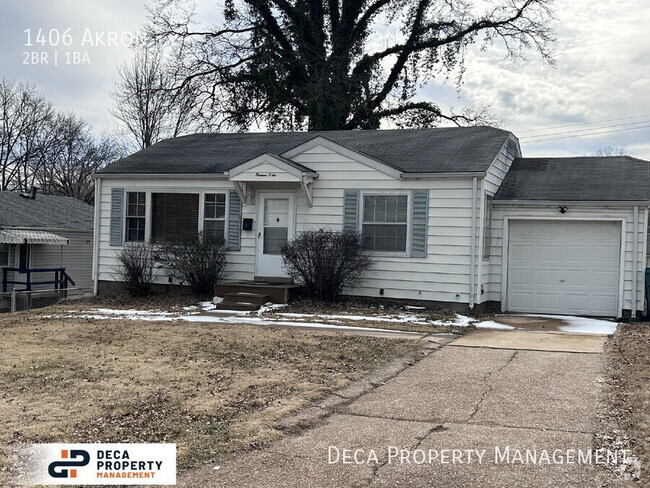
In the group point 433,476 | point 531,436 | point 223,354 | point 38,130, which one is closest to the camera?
point 433,476

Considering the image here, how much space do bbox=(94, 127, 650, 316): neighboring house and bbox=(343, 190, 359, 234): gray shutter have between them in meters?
0.02

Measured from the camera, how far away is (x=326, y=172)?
1451 cm

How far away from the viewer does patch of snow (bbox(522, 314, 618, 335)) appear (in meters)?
11.3

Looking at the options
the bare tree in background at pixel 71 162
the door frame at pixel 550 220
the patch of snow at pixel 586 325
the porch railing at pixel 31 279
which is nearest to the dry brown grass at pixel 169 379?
the patch of snow at pixel 586 325

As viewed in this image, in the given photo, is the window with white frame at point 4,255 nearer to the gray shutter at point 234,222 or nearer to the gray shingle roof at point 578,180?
the gray shutter at point 234,222

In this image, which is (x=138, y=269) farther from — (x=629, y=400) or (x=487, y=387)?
(x=629, y=400)

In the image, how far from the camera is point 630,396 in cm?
643

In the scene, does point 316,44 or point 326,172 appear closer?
point 326,172

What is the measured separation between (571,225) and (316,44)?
15.9m

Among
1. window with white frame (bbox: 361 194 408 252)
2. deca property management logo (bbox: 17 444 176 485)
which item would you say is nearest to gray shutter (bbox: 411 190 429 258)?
window with white frame (bbox: 361 194 408 252)

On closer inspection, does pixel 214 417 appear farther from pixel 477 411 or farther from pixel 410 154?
pixel 410 154

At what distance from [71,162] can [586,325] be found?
36.2 meters

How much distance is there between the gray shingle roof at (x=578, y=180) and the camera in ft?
43.6

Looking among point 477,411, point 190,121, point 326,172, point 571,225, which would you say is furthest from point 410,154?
point 190,121
